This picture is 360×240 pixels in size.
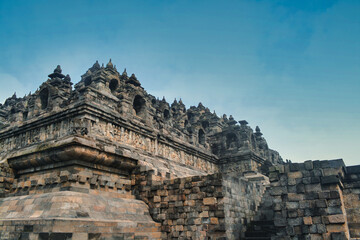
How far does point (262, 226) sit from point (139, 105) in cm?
1052

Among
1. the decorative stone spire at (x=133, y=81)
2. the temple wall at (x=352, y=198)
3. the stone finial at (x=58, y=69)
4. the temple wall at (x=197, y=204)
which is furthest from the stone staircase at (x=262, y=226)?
the stone finial at (x=58, y=69)

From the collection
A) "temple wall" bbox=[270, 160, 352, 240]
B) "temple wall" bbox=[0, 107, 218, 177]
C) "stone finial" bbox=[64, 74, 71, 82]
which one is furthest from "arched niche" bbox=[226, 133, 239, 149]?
"temple wall" bbox=[270, 160, 352, 240]

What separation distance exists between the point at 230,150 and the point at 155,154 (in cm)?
1096

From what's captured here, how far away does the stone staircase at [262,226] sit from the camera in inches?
462

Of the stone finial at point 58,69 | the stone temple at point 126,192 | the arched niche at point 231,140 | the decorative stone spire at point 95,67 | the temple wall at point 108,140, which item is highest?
the decorative stone spire at point 95,67

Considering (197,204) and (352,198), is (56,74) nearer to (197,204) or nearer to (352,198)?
(197,204)

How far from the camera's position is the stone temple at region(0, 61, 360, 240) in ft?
29.7

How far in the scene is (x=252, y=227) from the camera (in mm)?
12492

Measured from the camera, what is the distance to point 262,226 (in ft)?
40.7

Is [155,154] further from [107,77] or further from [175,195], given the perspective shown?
[175,195]

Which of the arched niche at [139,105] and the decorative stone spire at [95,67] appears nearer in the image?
the arched niche at [139,105]

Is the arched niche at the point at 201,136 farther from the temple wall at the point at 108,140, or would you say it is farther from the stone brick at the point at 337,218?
the stone brick at the point at 337,218

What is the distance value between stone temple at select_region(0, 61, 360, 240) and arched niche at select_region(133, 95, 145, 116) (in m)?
1.34

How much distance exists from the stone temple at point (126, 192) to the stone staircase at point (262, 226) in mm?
44
